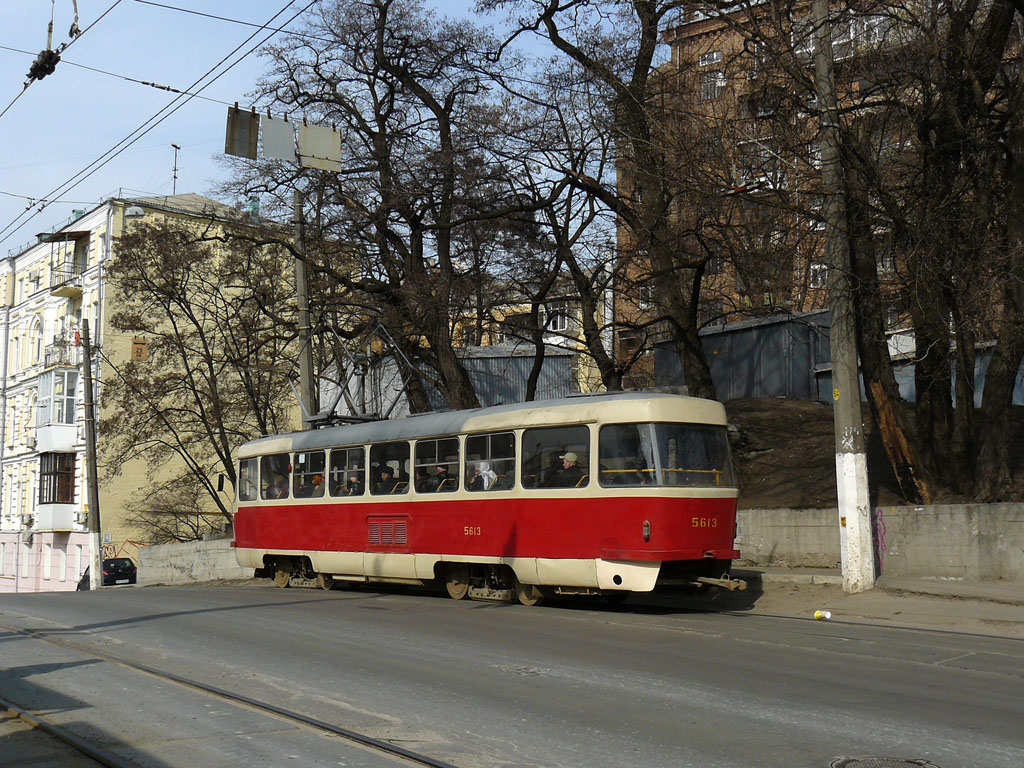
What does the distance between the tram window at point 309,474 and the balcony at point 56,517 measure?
3525 centimetres

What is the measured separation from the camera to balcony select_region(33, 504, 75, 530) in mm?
51719

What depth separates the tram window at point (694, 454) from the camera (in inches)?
557

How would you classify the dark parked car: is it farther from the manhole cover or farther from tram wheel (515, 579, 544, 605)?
the manhole cover

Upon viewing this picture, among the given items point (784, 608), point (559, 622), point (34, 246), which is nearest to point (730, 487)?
point (784, 608)

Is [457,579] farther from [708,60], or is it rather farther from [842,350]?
[708,60]

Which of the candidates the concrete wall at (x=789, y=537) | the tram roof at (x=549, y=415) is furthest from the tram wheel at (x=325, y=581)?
the concrete wall at (x=789, y=537)

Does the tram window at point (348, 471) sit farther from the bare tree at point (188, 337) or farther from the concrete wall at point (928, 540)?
the bare tree at point (188, 337)

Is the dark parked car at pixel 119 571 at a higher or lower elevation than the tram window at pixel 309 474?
lower

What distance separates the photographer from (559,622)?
13477 mm

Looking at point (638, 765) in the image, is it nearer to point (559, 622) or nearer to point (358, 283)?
point (559, 622)

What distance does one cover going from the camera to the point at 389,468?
1834 centimetres

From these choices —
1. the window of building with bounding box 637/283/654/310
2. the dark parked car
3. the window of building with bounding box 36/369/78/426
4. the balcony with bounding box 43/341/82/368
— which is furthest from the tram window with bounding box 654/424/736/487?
the window of building with bounding box 36/369/78/426

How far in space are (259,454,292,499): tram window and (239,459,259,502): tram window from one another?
34cm

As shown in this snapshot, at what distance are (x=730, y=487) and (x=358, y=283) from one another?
1451cm
